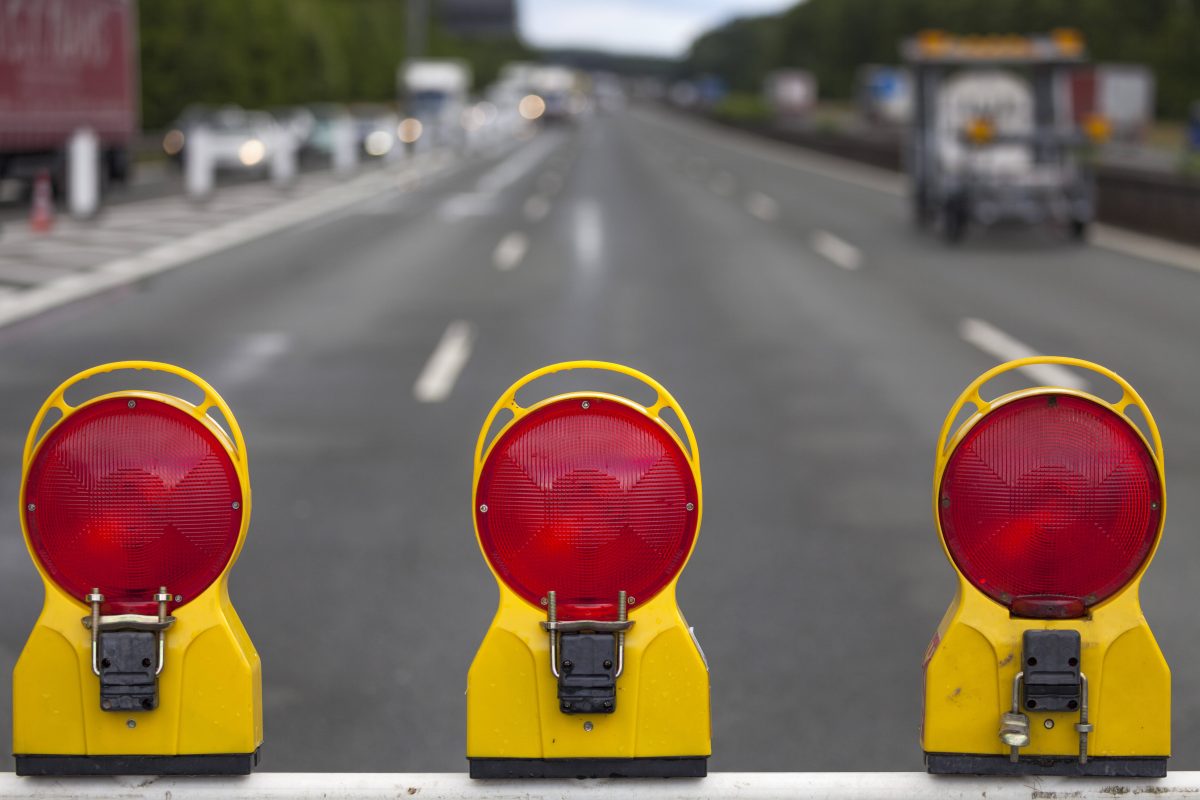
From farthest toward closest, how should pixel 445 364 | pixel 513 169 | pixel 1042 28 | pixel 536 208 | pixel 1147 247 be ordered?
pixel 1042 28 < pixel 513 169 < pixel 536 208 < pixel 1147 247 < pixel 445 364

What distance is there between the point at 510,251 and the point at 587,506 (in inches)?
729

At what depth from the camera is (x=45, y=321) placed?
14.7 m

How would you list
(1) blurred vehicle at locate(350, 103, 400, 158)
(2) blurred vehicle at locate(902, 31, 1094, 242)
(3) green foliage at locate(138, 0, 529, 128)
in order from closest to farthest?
(2) blurred vehicle at locate(902, 31, 1094, 242), (3) green foliage at locate(138, 0, 529, 128), (1) blurred vehicle at locate(350, 103, 400, 158)

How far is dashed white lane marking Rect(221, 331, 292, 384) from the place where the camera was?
11828 millimetres

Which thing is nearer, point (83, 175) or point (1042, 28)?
point (83, 175)

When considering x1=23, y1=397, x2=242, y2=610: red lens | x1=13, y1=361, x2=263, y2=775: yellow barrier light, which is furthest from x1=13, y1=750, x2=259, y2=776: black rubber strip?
x1=23, y1=397, x2=242, y2=610: red lens

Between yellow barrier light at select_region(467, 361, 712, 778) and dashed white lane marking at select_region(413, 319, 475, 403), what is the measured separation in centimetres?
704

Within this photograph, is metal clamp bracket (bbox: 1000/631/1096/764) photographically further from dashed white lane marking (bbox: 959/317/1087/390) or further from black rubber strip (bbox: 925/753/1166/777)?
dashed white lane marking (bbox: 959/317/1087/390)

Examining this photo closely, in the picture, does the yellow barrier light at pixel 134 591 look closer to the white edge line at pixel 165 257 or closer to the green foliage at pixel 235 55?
the white edge line at pixel 165 257

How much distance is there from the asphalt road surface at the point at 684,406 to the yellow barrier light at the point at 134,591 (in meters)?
0.88

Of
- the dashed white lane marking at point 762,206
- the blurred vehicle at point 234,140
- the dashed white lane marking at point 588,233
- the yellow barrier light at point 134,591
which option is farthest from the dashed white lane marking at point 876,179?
the yellow barrier light at point 134,591

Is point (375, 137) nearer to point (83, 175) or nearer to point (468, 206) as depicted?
point (468, 206)

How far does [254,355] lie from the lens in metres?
12.9

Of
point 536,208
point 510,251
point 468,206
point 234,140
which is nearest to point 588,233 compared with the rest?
point 510,251
